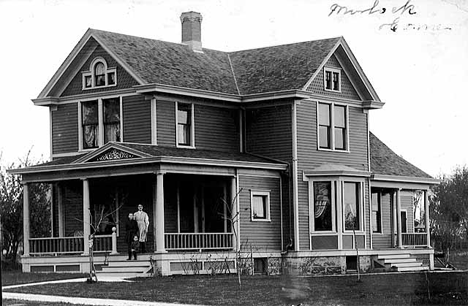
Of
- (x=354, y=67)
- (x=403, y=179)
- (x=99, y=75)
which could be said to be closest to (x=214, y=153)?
(x=99, y=75)

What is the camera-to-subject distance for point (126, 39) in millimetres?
41375

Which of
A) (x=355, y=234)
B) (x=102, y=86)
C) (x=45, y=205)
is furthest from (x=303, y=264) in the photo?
(x=45, y=205)

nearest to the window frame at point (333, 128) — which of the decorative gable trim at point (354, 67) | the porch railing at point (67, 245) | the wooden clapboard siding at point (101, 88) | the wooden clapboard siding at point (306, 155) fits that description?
the wooden clapboard siding at point (306, 155)

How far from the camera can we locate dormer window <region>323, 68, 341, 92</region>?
140 feet

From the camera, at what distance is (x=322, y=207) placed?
137 ft

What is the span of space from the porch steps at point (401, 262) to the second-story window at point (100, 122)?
1152 centimetres

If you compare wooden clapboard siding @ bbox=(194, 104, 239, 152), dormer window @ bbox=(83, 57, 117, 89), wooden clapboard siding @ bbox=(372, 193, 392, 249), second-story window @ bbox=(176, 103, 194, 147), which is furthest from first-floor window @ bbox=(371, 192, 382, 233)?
dormer window @ bbox=(83, 57, 117, 89)

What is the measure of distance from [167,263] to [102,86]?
7.99m

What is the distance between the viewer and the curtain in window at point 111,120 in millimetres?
40344

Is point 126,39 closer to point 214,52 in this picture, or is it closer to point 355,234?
point 214,52

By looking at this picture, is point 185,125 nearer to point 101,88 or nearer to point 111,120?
point 111,120

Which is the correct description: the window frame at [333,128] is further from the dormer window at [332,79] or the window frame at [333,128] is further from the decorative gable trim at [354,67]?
the decorative gable trim at [354,67]

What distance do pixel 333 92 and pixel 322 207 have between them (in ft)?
14.8

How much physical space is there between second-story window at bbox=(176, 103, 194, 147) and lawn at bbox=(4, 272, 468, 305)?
21.4 feet
